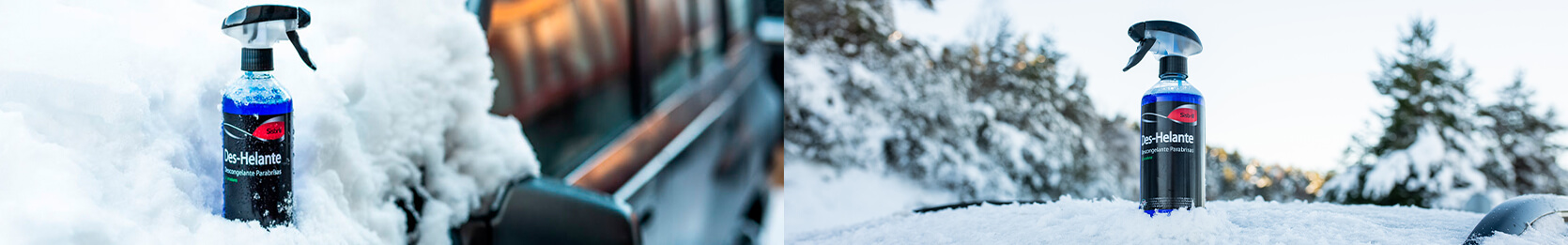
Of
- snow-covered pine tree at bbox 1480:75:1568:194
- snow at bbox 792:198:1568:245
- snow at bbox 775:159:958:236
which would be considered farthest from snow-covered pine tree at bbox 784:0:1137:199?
snow at bbox 792:198:1568:245

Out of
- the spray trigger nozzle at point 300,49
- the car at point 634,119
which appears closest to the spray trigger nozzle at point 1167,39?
the car at point 634,119

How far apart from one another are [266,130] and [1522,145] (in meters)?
2.78

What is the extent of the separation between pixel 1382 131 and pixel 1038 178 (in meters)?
0.93

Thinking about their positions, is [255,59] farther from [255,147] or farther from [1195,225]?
[1195,225]

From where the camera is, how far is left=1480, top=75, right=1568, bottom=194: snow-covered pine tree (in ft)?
7.07

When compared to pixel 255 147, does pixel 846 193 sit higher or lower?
lower

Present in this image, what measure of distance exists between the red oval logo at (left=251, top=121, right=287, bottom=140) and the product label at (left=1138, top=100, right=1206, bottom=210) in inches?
24.5

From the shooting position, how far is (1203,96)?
0.71 meters

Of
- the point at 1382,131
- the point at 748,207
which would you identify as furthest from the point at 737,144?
the point at 1382,131

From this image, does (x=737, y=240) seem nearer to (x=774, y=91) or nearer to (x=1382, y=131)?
(x=774, y=91)

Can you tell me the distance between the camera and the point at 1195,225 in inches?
28.3

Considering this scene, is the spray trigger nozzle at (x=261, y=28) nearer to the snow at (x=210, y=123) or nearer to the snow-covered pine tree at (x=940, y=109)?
the snow at (x=210, y=123)

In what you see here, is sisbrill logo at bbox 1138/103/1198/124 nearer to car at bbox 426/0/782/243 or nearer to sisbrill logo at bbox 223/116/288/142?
car at bbox 426/0/782/243

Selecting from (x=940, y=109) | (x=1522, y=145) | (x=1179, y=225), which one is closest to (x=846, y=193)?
(x=940, y=109)
